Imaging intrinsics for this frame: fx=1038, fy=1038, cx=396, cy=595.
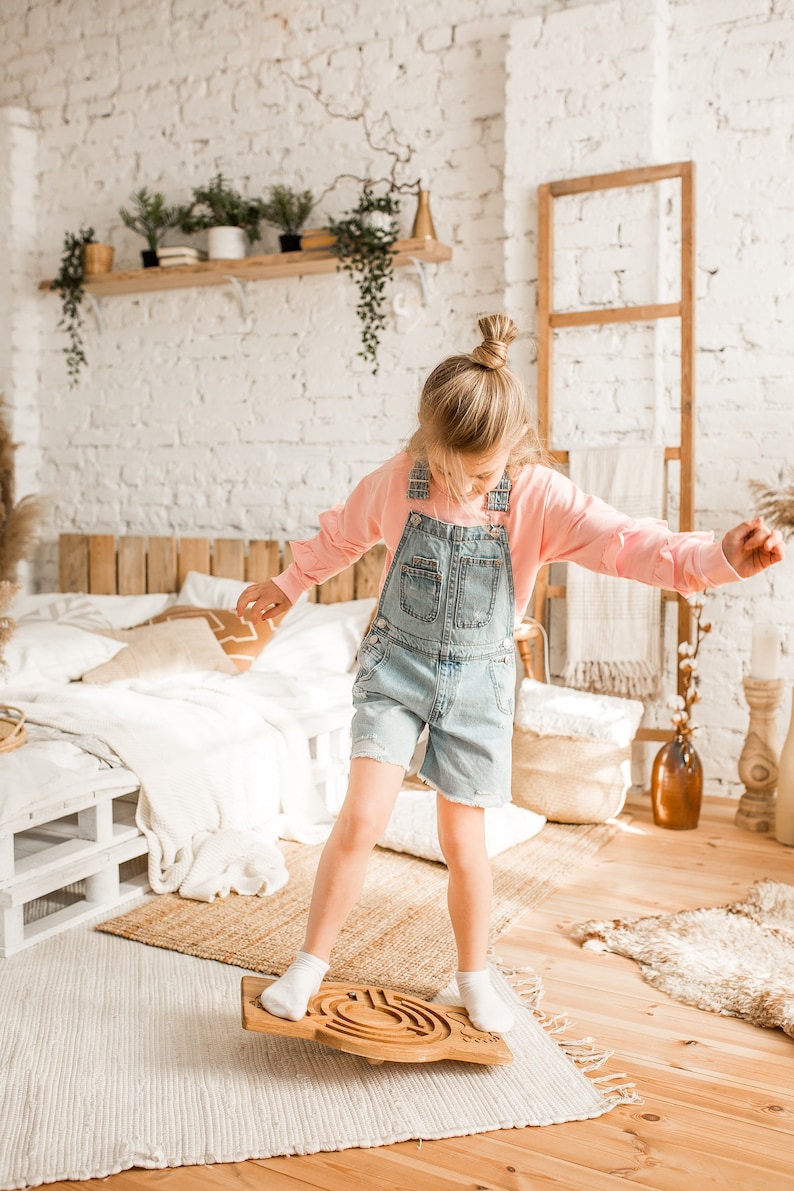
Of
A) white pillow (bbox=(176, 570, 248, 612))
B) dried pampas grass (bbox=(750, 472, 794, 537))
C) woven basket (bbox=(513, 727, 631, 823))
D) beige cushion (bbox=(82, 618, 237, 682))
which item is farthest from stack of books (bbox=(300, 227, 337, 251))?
woven basket (bbox=(513, 727, 631, 823))

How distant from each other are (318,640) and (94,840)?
126cm

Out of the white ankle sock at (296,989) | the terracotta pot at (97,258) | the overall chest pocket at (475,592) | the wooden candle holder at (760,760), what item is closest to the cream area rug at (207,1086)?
the white ankle sock at (296,989)

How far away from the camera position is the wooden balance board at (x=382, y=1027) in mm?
1658

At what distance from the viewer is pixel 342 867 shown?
177 centimetres

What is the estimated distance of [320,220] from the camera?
400 cm

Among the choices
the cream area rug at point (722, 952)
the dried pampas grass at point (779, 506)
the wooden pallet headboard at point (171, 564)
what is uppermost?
the dried pampas grass at point (779, 506)

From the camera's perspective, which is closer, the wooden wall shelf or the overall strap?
the overall strap

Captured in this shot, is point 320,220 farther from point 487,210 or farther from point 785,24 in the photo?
point 785,24

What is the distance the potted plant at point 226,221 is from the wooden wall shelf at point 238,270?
0.06 metres

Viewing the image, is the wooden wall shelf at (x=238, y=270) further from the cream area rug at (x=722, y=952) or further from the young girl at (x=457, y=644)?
the cream area rug at (x=722, y=952)

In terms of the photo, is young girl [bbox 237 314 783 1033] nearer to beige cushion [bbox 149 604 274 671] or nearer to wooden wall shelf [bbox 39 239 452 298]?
beige cushion [bbox 149 604 274 671]

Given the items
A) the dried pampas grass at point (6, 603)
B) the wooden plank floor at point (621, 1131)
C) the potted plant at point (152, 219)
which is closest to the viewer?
the wooden plank floor at point (621, 1131)

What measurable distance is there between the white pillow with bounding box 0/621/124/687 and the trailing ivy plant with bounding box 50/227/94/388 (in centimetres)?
172

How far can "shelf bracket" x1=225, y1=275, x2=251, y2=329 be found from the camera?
412 cm
